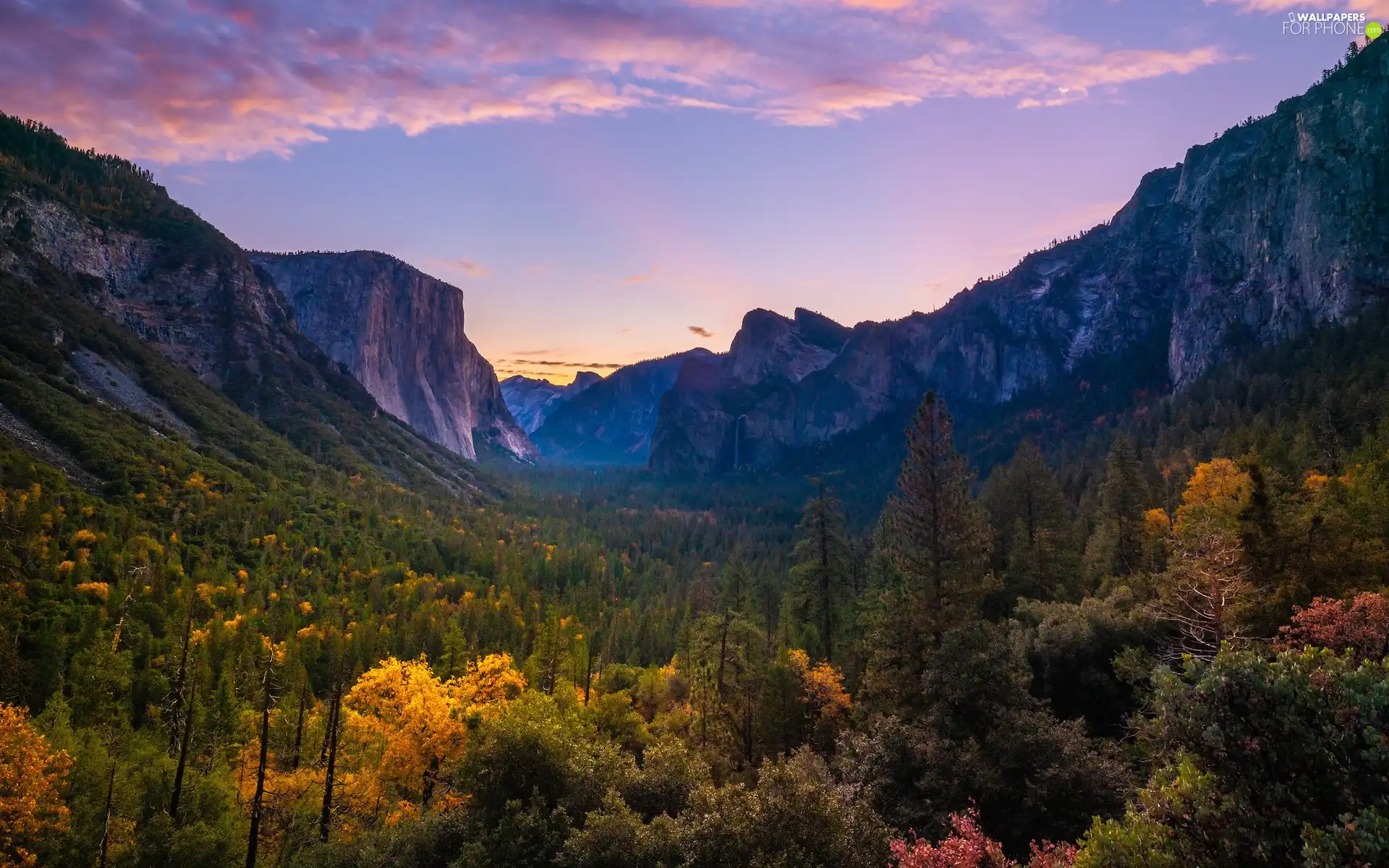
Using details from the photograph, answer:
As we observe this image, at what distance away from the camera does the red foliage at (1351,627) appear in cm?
1639

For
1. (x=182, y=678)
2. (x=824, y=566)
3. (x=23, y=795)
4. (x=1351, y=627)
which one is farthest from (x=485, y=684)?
(x=1351, y=627)

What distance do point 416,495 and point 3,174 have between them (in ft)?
419

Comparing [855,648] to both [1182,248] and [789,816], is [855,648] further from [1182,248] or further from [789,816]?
[1182,248]

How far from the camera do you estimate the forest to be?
432 inches

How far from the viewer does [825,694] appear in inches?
1438

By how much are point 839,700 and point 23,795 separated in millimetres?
38021

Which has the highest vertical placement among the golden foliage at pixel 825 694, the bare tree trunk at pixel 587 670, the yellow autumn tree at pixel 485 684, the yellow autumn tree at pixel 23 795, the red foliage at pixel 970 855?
the red foliage at pixel 970 855

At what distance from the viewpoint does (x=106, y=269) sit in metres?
182

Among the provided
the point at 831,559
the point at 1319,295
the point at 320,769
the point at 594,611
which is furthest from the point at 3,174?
the point at 1319,295

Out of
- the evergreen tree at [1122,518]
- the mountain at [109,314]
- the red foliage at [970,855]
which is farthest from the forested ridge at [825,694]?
the mountain at [109,314]

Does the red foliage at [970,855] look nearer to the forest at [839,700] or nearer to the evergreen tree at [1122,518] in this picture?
the forest at [839,700]

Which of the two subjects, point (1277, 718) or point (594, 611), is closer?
point (1277, 718)

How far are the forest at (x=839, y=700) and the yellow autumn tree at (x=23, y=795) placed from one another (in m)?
0.16

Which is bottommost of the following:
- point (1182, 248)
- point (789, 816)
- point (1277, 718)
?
point (789, 816)
